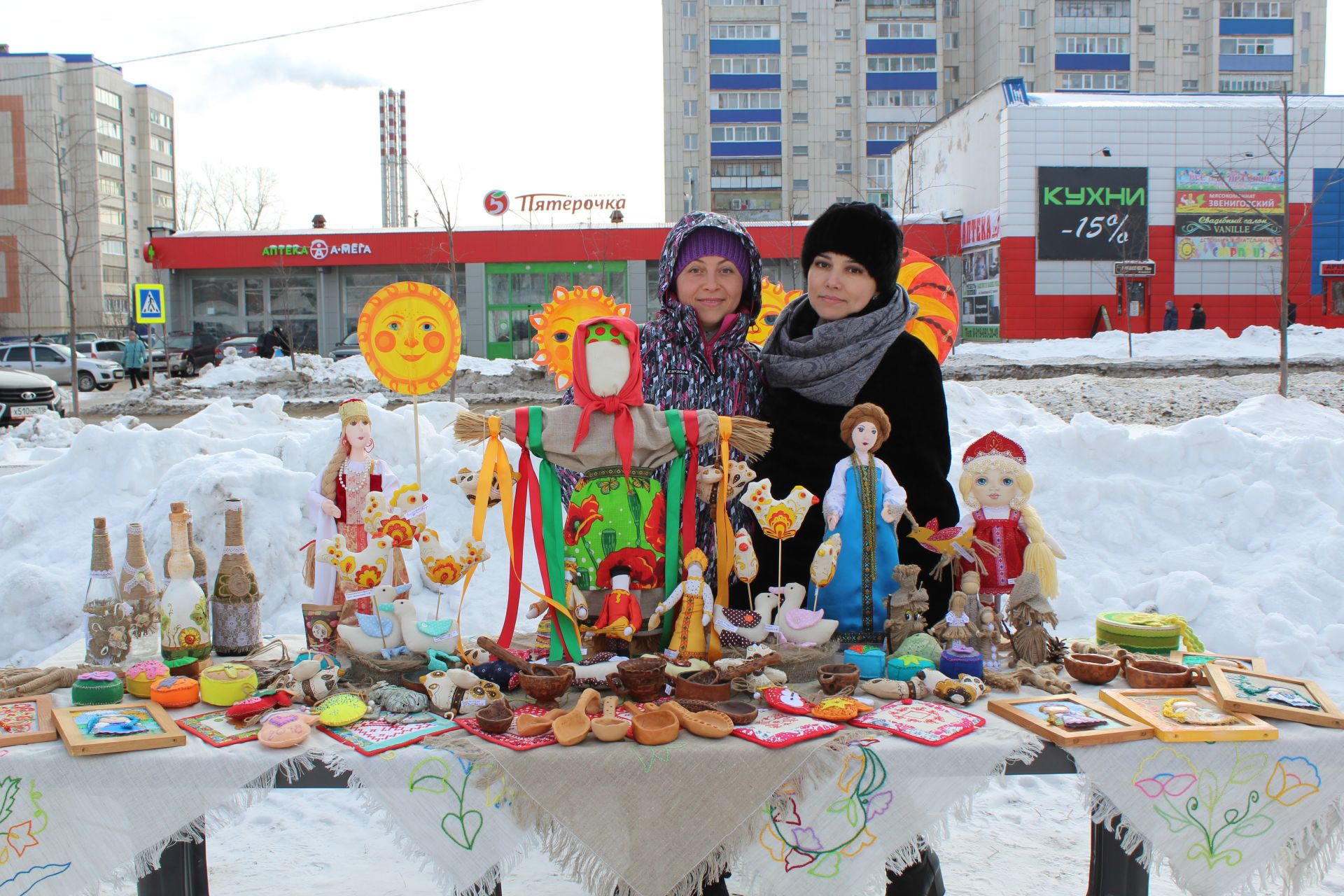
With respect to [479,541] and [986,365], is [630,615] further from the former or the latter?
[986,365]

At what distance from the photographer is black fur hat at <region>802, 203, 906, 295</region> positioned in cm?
285

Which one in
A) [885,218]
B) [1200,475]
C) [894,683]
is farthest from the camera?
[1200,475]

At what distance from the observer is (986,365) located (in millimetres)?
18641

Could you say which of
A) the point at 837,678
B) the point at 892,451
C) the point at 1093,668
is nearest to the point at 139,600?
the point at 837,678

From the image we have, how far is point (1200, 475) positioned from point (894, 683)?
16.7 feet

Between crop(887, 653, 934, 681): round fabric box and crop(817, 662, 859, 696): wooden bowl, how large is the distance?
0.34 ft

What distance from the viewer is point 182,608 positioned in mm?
2498

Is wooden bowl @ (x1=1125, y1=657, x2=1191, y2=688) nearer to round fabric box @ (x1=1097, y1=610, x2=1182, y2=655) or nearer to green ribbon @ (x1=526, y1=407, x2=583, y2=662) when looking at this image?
round fabric box @ (x1=1097, y1=610, x2=1182, y2=655)

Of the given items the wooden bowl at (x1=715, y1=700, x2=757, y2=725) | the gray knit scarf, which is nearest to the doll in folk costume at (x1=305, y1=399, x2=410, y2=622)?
the gray knit scarf

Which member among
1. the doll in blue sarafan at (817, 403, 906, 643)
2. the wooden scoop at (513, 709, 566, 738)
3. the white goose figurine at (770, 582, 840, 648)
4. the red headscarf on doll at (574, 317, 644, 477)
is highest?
the red headscarf on doll at (574, 317, 644, 477)

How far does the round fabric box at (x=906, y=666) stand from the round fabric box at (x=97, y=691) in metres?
1.96

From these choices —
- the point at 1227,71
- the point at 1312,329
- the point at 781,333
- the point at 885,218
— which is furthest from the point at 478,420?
the point at 1227,71

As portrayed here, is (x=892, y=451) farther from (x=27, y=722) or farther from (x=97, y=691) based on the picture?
(x=27, y=722)

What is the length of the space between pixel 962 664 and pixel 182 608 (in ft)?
6.80
